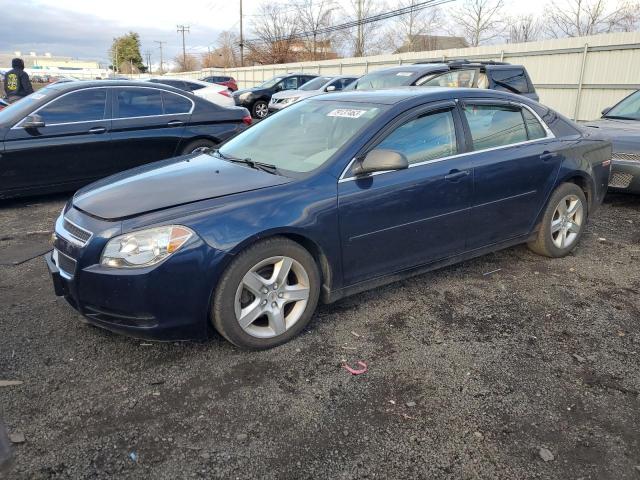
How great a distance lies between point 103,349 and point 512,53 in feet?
52.0

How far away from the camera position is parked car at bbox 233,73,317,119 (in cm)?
1927

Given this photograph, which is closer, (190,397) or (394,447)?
(394,447)

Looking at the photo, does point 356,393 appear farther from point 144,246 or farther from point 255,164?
point 255,164

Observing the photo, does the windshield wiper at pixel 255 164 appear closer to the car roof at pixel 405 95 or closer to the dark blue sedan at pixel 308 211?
the dark blue sedan at pixel 308 211

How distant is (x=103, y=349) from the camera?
126 inches

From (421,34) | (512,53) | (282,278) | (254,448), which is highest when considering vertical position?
(421,34)

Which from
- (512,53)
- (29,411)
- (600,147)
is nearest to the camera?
(29,411)

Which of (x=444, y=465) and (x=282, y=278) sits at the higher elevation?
(x=282, y=278)

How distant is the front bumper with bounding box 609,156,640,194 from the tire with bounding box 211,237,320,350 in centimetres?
511

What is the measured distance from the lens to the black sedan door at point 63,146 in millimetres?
6199

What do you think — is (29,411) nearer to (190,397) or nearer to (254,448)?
(190,397)

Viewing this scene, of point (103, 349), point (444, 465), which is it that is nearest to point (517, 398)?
point (444, 465)

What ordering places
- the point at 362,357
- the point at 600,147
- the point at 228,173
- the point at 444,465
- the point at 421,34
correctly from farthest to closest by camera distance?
the point at 421,34, the point at 600,147, the point at 228,173, the point at 362,357, the point at 444,465

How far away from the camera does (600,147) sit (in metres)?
5.03
